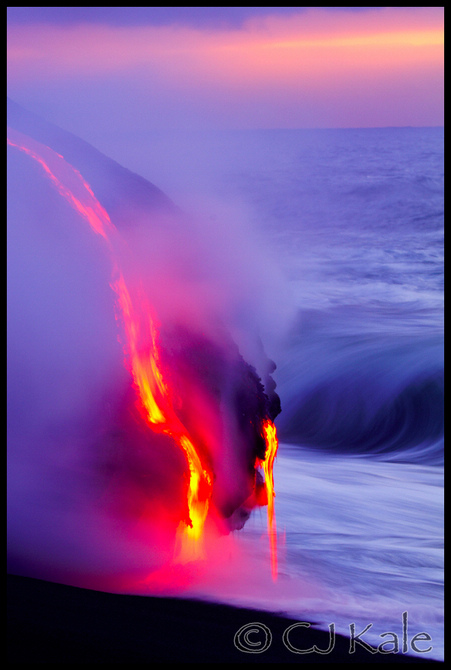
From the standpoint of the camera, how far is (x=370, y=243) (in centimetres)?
861

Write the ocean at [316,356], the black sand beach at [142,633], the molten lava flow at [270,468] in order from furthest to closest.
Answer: the molten lava flow at [270,468], the ocean at [316,356], the black sand beach at [142,633]

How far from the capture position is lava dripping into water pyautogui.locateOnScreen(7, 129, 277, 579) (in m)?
3.46

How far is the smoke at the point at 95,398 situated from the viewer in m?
3.34

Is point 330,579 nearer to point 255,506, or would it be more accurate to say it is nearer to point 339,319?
point 255,506

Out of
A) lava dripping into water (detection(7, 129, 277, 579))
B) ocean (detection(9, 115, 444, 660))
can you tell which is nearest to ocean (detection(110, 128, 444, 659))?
ocean (detection(9, 115, 444, 660))

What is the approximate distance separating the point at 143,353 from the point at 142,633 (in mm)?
1190

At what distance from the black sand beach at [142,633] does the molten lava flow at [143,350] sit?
486 mm

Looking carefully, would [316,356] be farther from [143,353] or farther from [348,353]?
[143,353]

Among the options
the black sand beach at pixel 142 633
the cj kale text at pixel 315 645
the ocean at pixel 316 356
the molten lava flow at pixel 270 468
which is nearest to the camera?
the black sand beach at pixel 142 633

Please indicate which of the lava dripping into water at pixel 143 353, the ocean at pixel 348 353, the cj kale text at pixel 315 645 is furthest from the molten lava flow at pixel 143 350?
the cj kale text at pixel 315 645

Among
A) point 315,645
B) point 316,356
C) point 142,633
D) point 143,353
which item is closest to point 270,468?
point 143,353

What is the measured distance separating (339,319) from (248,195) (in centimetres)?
219

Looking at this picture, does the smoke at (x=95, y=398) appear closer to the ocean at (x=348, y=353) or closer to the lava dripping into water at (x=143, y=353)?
the lava dripping into water at (x=143, y=353)

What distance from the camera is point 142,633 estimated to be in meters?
2.77
